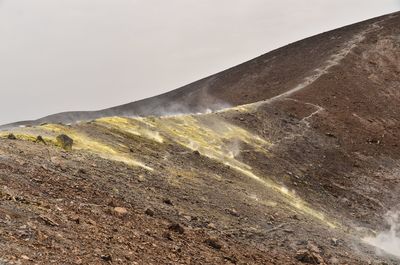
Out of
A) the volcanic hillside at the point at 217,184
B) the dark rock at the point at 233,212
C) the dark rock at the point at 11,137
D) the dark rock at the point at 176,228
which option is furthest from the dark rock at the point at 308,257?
the dark rock at the point at 11,137

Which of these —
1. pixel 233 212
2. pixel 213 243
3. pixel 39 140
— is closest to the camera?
pixel 213 243

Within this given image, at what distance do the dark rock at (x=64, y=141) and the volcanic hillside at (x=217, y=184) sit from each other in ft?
0.37

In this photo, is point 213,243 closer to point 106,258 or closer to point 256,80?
point 106,258

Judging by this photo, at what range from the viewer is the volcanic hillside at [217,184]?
1477 centimetres

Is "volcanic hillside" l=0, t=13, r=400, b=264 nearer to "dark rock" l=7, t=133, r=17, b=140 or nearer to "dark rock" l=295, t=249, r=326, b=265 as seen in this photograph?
"dark rock" l=295, t=249, r=326, b=265

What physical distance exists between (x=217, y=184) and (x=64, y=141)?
7714 mm

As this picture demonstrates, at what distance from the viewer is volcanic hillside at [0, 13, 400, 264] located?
48.5ft

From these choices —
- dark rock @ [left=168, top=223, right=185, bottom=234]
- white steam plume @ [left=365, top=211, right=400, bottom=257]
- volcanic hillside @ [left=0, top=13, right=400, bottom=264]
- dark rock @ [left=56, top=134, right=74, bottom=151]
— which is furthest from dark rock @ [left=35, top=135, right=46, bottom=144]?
white steam plume @ [left=365, top=211, right=400, bottom=257]

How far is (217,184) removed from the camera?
25094 mm

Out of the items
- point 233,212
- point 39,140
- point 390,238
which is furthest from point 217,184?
point 390,238

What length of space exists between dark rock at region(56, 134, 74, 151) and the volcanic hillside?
11cm

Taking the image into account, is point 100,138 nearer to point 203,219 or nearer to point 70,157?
point 70,157

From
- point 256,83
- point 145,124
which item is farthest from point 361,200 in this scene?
point 256,83

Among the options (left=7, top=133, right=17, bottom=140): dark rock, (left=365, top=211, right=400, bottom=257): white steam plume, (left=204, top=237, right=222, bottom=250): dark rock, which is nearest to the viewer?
(left=204, top=237, right=222, bottom=250): dark rock
